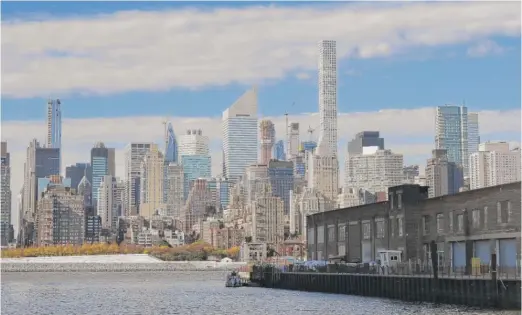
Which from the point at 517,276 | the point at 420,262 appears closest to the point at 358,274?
the point at 420,262

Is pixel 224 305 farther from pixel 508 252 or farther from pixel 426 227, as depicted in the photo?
pixel 508 252

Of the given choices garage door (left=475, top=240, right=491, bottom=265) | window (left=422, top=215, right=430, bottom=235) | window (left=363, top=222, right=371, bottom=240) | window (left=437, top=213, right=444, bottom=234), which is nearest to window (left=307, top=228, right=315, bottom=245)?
window (left=363, top=222, right=371, bottom=240)

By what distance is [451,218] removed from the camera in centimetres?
10344

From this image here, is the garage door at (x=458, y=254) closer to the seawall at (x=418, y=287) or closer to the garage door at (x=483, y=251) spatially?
the garage door at (x=483, y=251)

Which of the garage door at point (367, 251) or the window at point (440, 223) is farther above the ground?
the window at point (440, 223)

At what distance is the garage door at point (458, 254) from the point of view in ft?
330

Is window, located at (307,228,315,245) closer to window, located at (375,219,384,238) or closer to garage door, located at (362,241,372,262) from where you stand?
garage door, located at (362,241,372,262)

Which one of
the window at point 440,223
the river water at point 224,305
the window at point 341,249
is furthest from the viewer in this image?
the window at point 341,249

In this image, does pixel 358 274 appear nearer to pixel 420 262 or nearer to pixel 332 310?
pixel 420 262

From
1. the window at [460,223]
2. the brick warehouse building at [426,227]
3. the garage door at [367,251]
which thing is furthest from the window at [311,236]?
the window at [460,223]

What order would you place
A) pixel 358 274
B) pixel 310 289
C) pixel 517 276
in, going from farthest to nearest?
pixel 310 289, pixel 358 274, pixel 517 276

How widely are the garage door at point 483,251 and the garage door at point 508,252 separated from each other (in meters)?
1.79

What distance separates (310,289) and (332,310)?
108 feet

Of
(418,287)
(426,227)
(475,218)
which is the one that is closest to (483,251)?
(475,218)
